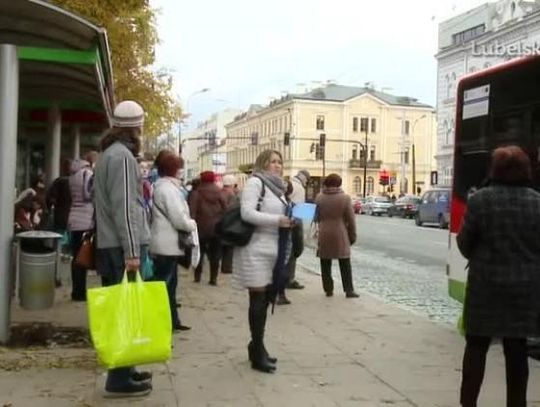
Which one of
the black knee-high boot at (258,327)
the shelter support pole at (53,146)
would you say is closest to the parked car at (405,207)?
the shelter support pole at (53,146)

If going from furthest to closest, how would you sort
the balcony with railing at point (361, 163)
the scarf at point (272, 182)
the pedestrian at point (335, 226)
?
the balcony with railing at point (361, 163), the pedestrian at point (335, 226), the scarf at point (272, 182)

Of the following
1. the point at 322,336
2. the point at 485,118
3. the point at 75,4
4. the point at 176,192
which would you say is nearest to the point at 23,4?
the point at 176,192

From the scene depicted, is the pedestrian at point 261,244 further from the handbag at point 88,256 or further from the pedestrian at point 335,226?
the pedestrian at point 335,226

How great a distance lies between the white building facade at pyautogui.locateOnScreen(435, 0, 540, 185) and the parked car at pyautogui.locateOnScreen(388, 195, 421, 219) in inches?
405

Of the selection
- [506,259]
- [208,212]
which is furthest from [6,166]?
[208,212]

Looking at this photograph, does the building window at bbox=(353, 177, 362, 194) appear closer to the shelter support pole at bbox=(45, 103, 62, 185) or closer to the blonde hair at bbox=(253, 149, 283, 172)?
the shelter support pole at bbox=(45, 103, 62, 185)

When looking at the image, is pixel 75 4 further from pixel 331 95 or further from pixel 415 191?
pixel 331 95

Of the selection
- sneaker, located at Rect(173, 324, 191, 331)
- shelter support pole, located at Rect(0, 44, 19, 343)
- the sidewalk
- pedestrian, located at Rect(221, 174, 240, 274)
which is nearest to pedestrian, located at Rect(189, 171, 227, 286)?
pedestrian, located at Rect(221, 174, 240, 274)

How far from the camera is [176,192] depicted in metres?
8.38

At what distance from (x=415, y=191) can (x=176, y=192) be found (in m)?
83.0

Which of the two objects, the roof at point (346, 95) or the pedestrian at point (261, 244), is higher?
the roof at point (346, 95)

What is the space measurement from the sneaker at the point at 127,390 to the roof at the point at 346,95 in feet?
327

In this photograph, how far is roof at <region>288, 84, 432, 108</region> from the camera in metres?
107

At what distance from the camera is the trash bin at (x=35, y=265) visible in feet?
28.7
